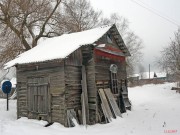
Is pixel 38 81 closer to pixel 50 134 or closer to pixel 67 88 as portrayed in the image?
pixel 67 88

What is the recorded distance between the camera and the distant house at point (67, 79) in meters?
12.8

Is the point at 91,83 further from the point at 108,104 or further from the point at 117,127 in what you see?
the point at 117,127

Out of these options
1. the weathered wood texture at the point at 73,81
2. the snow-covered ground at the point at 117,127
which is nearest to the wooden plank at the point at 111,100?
the snow-covered ground at the point at 117,127

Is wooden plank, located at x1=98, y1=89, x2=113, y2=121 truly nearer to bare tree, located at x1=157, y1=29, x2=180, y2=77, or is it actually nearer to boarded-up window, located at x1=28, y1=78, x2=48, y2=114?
boarded-up window, located at x1=28, y1=78, x2=48, y2=114

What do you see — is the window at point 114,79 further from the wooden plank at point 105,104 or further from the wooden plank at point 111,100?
the wooden plank at point 105,104

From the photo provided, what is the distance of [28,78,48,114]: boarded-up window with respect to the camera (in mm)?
13514

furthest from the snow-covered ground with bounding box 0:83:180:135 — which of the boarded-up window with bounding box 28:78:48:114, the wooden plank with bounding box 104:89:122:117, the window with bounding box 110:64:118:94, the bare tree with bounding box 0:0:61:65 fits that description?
the bare tree with bounding box 0:0:61:65

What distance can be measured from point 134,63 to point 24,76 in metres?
34.6

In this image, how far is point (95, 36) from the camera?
1416 cm

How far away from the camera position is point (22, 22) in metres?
22.6

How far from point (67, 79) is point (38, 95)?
225 centimetres

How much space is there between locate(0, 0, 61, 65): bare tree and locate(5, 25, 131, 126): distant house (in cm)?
790

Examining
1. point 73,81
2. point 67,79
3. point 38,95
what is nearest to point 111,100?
point 73,81

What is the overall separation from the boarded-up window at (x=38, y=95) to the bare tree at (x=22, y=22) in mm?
8762
